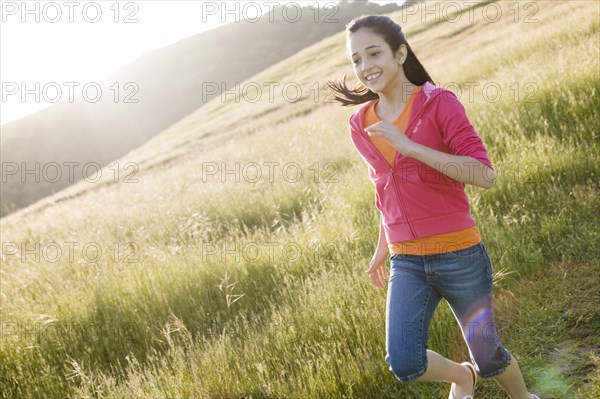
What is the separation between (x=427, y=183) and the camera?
8.64 ft

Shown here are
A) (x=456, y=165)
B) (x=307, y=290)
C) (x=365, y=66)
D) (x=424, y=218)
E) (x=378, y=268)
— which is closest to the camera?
(x=456, y=165)

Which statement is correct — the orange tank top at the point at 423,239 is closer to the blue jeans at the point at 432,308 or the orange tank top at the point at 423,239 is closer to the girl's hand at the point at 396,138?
the blue jeans at the point at 432,308

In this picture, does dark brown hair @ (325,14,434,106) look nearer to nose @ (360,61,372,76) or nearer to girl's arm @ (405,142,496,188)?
nose @ (360,61,372,76)

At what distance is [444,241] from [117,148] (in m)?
104

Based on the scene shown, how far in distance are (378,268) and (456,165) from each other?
1021 millimetres

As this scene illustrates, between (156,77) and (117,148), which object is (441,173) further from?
(156,77)

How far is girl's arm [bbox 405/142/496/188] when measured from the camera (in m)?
2.35

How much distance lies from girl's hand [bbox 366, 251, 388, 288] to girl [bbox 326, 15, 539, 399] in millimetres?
234

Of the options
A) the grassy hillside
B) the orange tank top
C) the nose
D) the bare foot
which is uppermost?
the nose

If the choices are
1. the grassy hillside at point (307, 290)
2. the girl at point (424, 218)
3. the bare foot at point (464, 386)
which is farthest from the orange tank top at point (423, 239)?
the grassy hillside at point (307, 290)

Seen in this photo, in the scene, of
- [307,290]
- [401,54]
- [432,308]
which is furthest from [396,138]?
[307,290]

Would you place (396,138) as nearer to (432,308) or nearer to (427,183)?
(427,183)

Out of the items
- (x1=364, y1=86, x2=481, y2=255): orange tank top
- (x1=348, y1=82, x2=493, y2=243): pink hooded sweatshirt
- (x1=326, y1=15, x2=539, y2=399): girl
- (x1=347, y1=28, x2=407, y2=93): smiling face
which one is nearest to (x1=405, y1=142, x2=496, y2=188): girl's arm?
(x1=326, y1=15, x2=539, y2=399): girl

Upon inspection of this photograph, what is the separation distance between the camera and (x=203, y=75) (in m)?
126
